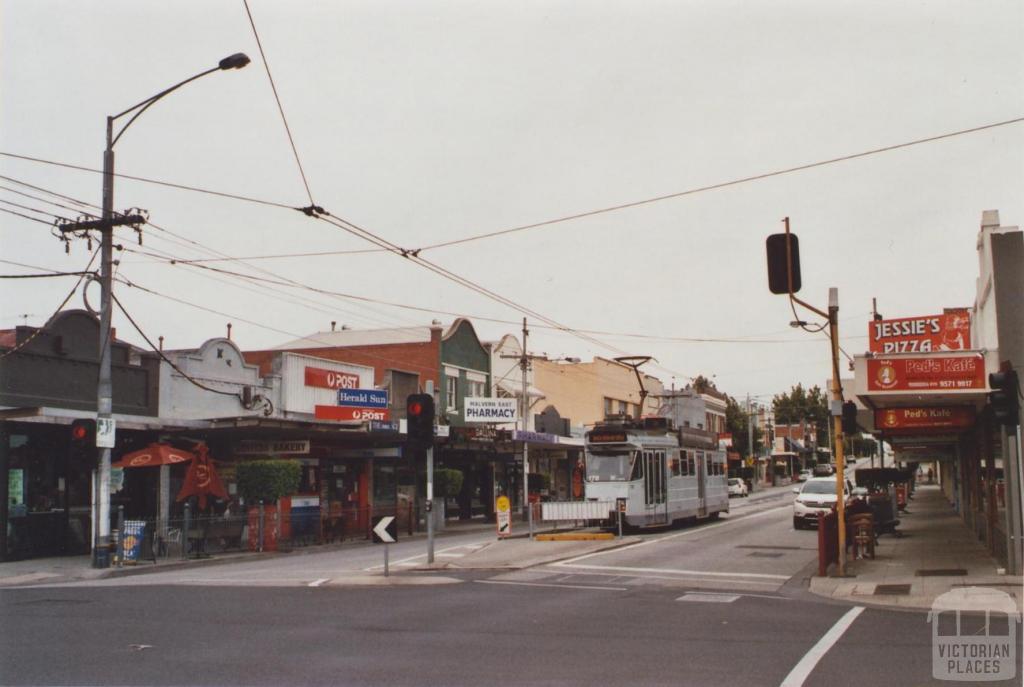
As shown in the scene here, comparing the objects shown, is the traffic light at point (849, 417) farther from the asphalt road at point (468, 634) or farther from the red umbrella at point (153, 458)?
the red umbrella at point (153, 458)

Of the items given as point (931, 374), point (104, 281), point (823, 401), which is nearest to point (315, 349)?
point (104, 281)

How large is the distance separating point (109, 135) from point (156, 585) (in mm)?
9678

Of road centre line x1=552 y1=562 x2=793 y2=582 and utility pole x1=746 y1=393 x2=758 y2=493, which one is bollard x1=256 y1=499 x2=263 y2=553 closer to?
road centre line x1=552 y1=562 x2=793 y2=582

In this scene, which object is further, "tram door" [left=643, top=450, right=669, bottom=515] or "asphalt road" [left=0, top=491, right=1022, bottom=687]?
"tram door" [left=643, top=450, right=669, bottom=515]

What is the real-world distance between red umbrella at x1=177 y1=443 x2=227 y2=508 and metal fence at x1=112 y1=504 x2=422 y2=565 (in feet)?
1.87

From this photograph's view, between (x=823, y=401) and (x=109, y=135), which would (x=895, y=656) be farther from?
(x=823, y=401)

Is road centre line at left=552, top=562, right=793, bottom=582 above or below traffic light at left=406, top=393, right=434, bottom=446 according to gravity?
below

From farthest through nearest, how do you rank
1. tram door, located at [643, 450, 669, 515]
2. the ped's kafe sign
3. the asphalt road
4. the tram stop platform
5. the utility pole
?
the utility pole, the ped's kafe sign, tram door, located at [643, 450, 669, 515], the tram stop platform, the asphalt road

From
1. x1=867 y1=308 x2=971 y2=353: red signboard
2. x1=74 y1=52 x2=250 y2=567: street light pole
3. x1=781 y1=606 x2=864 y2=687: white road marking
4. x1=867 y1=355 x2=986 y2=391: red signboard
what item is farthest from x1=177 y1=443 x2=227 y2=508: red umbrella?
x1=867 y1=308 x2=971 y2=353: red signboard

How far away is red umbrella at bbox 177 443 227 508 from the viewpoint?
26078 millimetres

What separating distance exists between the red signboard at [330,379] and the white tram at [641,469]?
33.4ft

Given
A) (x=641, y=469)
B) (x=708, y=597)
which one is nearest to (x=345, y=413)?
(x=641, y=469)

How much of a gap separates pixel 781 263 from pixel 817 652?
27.7ft

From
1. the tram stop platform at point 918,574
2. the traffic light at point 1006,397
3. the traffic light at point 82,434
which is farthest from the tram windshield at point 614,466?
the traffic light at point 1006,397
